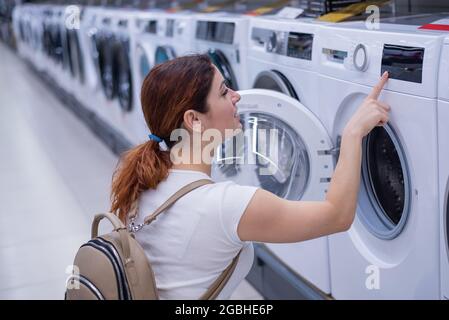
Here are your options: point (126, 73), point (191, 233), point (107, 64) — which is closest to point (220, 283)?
point (191, 233)

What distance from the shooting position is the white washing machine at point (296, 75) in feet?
5.15

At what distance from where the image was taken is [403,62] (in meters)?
1.21

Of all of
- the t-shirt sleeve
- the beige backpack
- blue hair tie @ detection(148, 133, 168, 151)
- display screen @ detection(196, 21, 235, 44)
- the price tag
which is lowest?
the beige backpack

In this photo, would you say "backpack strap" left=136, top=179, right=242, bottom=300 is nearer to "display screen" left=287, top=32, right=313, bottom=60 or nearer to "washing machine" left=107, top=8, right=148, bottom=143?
"display screen" left=287, top=32, right=313, bottom=60

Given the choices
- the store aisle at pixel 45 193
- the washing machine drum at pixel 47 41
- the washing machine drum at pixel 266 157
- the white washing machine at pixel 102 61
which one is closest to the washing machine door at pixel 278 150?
the washing machine drum at pixel 266 157

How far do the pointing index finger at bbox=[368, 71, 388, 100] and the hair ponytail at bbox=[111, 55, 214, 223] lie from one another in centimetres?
37

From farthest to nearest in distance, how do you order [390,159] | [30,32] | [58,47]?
[30,32], [58,47], [390,159]

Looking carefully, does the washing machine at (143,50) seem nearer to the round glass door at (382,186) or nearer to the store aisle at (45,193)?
the store aisle at (45,193)

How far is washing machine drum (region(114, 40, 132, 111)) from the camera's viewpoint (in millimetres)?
3373

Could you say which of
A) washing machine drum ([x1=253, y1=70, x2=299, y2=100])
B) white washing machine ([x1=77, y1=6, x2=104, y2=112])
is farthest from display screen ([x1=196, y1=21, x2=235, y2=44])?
white washing machine ([x1=77, y1=6, x2=104, y2=112])

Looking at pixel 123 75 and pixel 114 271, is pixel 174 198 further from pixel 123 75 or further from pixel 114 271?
pixel 123 75

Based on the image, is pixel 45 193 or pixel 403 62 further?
pixel 45 193

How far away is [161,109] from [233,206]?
0.76 feet

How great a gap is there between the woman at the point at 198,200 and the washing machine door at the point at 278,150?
29 cm
